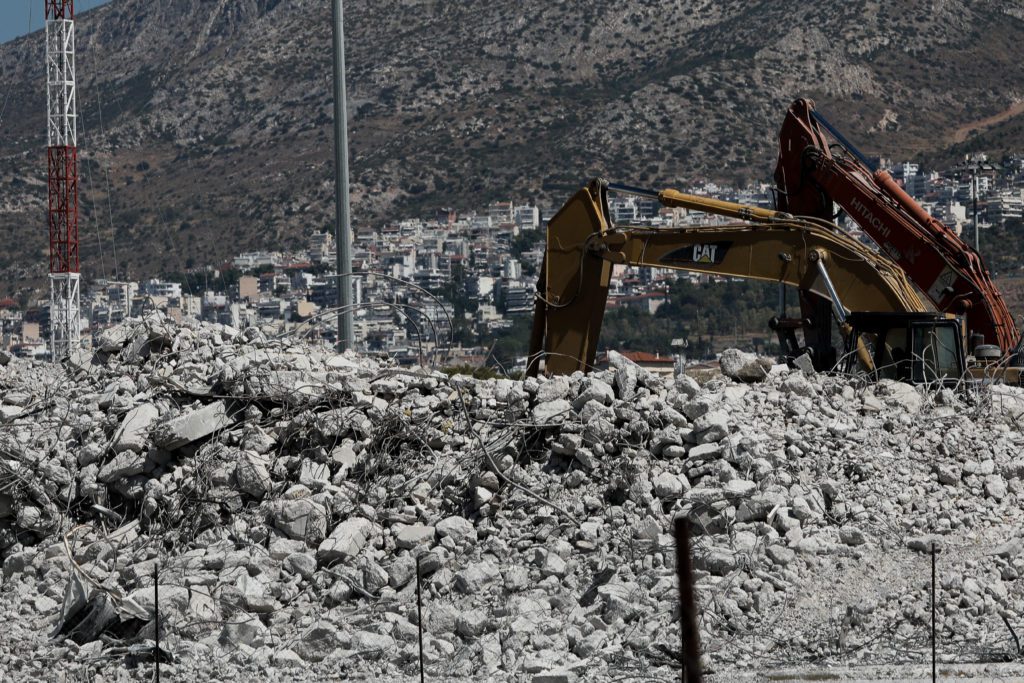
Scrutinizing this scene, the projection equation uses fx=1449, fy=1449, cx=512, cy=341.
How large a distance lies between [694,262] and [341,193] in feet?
13.3

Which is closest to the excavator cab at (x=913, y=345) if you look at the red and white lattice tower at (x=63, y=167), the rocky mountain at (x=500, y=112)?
the red and white lattice tower at (x=63, y=167)

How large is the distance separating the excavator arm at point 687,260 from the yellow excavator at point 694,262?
0.4 inches

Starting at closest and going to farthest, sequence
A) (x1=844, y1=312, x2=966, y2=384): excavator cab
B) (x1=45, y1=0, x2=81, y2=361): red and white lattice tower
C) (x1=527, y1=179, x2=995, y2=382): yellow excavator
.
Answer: (x1=844, y1=312, x2=966, y2=384): excavator cab → (x1=527, y1=179, x2=995, y2=382): yellow excavator → (x1=45, y1=0, x2=81, y2=361): red and white lattice tower

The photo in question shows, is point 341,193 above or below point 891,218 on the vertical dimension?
above

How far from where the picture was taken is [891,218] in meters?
16.9

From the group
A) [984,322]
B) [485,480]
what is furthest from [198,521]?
[984,322]

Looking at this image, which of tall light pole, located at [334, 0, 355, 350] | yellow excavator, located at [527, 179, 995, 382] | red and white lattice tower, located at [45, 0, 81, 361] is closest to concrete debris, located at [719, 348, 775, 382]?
yellow excavator, located at [527, 179, 995, 382]

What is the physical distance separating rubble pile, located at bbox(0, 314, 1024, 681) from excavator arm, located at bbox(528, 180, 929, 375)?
1.98 metres

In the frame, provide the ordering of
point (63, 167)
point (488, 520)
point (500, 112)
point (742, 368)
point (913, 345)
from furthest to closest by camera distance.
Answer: point (500, 112) → point (63, 167) → point (913, 345) → point (742, 368) → point (488, 520)

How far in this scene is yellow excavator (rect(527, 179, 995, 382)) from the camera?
1583 centimetres

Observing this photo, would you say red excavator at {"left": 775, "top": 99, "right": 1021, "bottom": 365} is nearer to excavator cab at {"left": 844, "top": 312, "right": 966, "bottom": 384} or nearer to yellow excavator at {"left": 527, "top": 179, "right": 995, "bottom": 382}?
yellow excavator at {"left": 527, "top": 179, "right": 995, "bottom": 382}

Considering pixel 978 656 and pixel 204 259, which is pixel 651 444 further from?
pixel 204 259

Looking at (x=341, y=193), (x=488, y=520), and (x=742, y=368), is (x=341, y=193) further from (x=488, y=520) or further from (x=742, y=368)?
(x=488, y=520)

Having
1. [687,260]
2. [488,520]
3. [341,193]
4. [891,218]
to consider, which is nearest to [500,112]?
[891,218]
